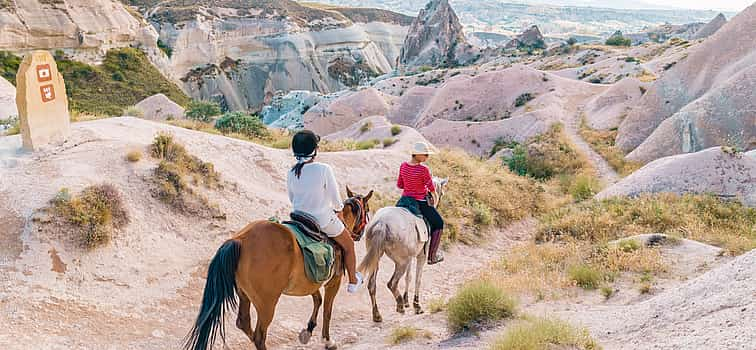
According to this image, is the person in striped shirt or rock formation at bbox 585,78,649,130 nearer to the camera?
the person in striped shirt

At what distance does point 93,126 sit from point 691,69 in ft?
79.1

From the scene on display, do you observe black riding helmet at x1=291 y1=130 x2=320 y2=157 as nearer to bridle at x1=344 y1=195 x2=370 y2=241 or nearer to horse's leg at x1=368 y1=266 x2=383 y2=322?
bridle at x1=344 y1=195 x2=370 y2=241

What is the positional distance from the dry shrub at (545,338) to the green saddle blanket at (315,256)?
1.98 m

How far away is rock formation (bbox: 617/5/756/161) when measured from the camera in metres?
21.0

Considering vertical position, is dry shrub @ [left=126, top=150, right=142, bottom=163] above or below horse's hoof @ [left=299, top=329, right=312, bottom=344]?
above

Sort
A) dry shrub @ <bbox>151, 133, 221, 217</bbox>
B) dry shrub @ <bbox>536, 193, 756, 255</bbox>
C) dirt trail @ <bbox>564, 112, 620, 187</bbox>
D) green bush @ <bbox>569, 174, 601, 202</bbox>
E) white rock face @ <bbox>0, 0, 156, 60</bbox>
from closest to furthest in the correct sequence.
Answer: dry shrub @ <bbox>151, 133, 221, 217</bbox> → dry shrub @ <bbox>536, 193, 756, 255</bbox> → green bush @ <bbox>569, 174, 601, 202</bbox> → dirt trail @ <bbox>564, 112, 620, 187</bbox> → white rock face @ <bbox>0, 0, 156, 60</bbox>

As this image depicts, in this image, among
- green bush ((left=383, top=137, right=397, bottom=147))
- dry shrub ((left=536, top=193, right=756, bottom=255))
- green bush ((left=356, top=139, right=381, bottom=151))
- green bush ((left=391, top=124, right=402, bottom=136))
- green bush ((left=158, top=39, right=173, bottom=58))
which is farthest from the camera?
green bush ((left=158, top=39, right=173, bottom=58))

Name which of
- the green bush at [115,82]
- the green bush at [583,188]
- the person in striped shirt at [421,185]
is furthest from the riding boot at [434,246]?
the green bush at [115,82]

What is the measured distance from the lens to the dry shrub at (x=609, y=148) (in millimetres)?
22172

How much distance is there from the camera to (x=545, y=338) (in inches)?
232

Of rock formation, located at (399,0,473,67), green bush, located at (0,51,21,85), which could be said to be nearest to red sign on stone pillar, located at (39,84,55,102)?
green bush, located at (0,51,21,85)

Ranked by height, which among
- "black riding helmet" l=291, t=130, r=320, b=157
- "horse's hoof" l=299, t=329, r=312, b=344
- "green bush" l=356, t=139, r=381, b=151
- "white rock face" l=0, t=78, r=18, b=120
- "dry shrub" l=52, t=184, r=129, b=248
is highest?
"black riding helmet" l=291, t=130, r=320, b=157

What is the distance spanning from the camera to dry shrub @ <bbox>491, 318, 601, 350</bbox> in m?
5.76

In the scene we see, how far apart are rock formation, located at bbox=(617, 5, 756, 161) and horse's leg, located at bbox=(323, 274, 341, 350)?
18.6m
